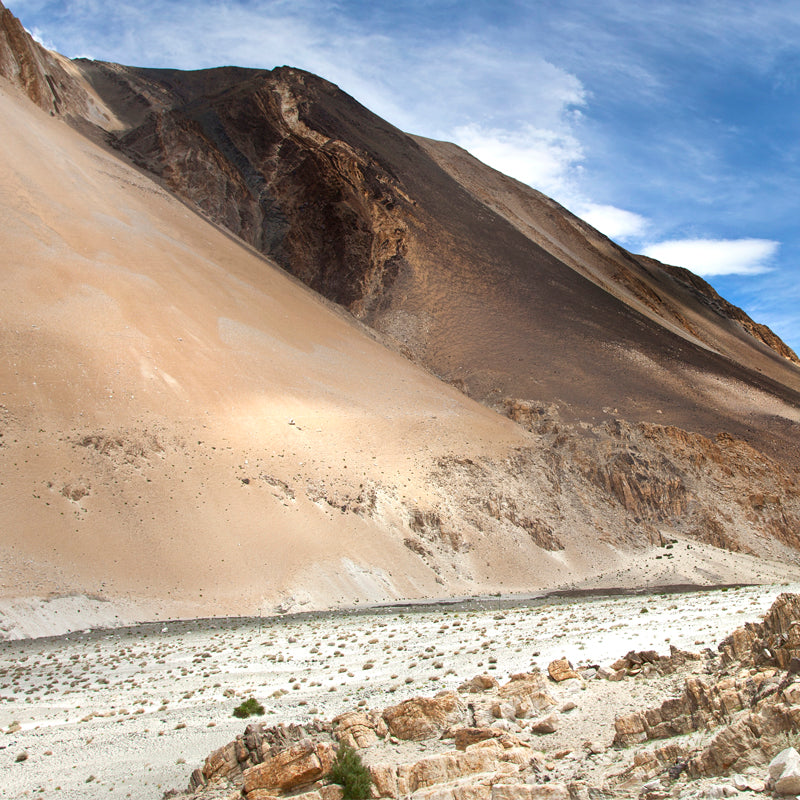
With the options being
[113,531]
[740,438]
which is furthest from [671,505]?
[113,531]

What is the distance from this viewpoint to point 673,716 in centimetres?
647

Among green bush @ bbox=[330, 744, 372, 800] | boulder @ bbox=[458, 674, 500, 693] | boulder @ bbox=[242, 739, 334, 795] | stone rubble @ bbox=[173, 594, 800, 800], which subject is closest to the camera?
stone rubble @ bbox=[173, 594, 800, 800]

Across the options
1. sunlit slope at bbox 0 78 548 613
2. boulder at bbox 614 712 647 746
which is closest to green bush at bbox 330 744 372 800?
boulder at bbox 614 712 647 746

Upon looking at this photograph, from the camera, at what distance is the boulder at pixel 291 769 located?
6.84m

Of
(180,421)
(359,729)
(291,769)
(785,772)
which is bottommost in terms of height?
(291,769)

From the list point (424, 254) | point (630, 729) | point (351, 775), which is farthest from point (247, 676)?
point (424, 254)

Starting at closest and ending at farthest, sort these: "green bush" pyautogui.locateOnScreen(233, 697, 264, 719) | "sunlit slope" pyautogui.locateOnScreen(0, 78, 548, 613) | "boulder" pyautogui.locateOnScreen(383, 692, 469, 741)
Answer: "boulder" pyautogui.locateOnScreen(383, 692, 469, 741) → "green bush" pyautogui.locateOnScreen(233, 697, 264, 719) → "sunlit slope" pyautogui.locateOnScreen(0, 78, 548, 613)

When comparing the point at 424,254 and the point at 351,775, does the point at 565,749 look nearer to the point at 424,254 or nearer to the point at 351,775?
the point at 351,775

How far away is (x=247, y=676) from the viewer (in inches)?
496

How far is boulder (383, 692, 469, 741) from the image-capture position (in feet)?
24.4

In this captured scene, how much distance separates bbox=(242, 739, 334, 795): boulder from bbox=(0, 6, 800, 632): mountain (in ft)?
43.9

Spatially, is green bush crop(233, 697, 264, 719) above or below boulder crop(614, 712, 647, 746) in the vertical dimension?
below

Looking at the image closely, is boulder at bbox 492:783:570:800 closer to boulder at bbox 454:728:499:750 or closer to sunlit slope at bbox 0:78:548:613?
boulder at bbox 454:728:499:750

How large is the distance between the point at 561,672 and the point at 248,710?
14.3ft
